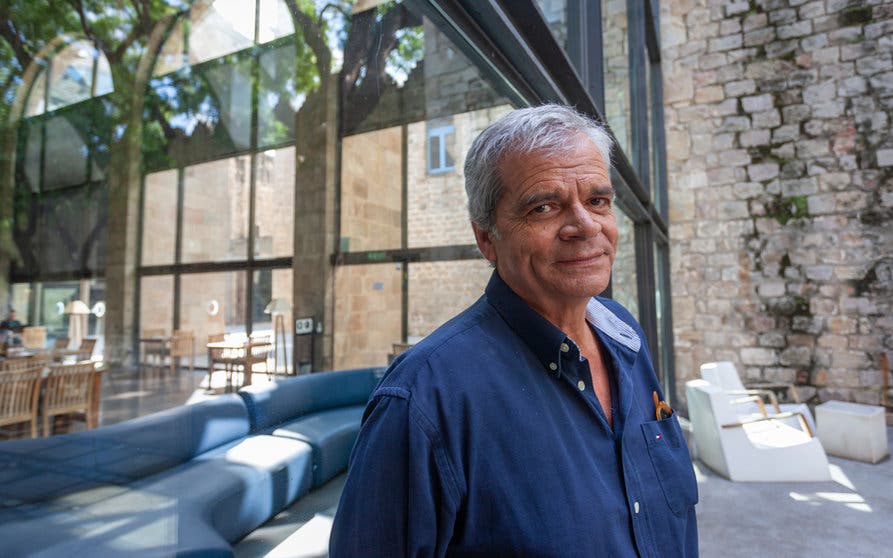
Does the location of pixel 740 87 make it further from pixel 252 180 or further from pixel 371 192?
pixel 252 180

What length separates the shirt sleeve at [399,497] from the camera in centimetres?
58

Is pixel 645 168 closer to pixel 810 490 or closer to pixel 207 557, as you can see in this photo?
pixel 810 490

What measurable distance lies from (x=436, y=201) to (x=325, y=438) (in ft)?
7.35

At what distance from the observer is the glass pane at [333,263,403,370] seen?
5.44 ft

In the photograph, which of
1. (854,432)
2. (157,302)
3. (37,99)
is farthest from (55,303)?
(854,432)

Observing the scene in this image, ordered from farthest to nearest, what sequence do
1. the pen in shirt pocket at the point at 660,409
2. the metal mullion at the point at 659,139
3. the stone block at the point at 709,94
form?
the stone block at the point at 709,94 → the metal mullion at the point at 659,139 → the pen in shirt pocket at the point at 660,409

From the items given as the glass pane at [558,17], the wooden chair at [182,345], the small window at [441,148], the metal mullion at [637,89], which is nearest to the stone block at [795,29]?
the metal mullion at [637,89]

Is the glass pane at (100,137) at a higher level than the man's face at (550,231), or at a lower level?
higher

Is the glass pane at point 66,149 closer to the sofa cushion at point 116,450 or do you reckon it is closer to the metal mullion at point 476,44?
the sofa cushion at point 116,450

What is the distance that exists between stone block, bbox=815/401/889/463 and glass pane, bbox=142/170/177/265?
5204 millimetres

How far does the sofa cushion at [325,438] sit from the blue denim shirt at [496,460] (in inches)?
11.0

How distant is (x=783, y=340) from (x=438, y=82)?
5.74 m

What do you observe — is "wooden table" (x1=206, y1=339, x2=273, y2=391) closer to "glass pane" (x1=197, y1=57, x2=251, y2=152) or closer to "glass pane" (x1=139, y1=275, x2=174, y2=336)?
"glass pane" (x1=139, y1=275, x2=174, y2=336)

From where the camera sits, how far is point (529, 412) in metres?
0.66
